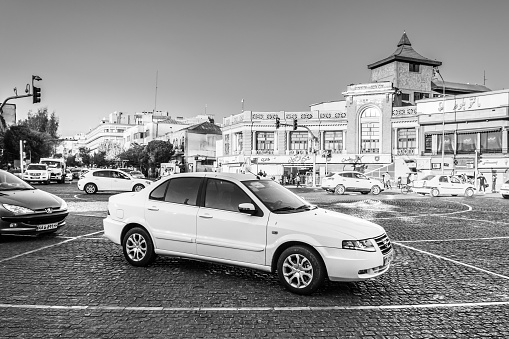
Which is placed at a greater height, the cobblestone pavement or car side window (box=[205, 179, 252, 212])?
car side window (box=[205, 179, 252, 212])

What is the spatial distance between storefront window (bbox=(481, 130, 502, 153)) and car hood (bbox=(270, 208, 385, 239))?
45.5 meters

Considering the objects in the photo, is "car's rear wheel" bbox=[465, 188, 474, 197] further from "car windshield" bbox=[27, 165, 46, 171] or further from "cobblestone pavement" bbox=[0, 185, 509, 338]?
"car windshield" bbox=[27, 165, 46, 171]

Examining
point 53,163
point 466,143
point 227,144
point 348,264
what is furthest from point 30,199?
point 227,144

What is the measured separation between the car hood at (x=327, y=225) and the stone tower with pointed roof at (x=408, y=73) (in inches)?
2214

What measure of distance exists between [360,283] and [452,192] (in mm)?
25555

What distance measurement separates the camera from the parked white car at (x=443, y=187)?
95.5ft

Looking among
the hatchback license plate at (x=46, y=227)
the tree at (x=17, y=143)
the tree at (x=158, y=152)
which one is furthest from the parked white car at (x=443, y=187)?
the tree at (x=17, y=143)

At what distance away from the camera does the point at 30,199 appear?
963cm

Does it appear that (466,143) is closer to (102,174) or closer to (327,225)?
(102,174)

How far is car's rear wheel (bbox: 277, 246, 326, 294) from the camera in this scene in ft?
18.4

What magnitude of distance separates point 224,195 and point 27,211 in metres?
5.18

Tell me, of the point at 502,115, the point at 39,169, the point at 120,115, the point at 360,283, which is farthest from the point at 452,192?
the point at 120,115

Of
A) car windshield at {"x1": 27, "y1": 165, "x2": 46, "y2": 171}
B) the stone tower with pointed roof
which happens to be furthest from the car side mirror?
the stone tower with pointed roof

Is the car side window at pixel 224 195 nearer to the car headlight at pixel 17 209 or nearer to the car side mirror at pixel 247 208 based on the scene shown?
the car side mirror at pixel 247 208
